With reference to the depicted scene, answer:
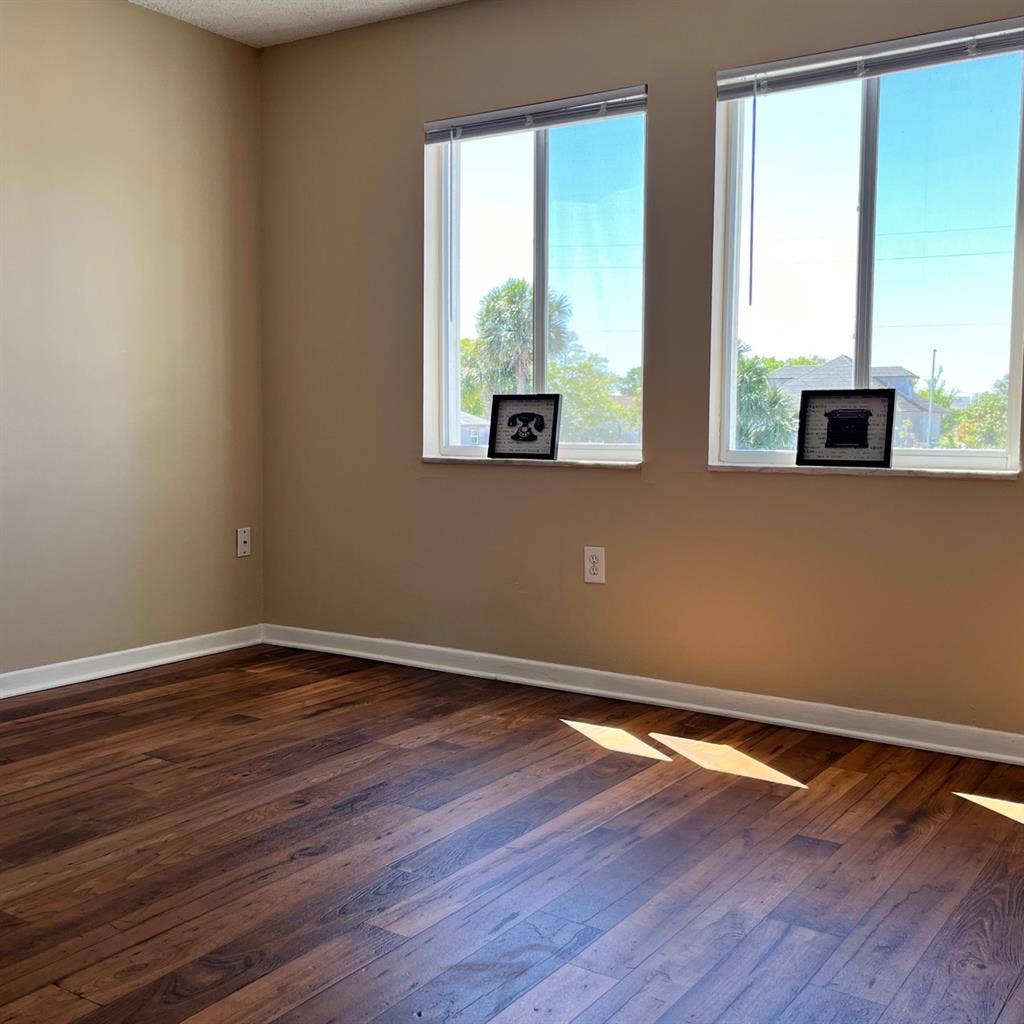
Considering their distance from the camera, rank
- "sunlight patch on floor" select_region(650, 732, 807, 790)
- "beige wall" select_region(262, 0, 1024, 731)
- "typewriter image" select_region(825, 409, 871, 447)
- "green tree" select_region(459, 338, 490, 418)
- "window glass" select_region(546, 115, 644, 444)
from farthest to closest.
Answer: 1. "green tree" select_region(459, 338, 490, 418)
2. "window glass" select_region(546, 115, 644, 444)
3. "typewriter image" select_region(825, 409, 871, 447)
4. "beige wall" select_region(262, 0, 1024, 731)
5. "sunlight patch on floor" select_region(650, 732, 807, 790)

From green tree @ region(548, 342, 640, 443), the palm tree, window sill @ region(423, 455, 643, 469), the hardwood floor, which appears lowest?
the hardwood floor

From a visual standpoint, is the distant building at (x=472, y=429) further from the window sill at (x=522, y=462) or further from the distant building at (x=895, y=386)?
the distant building at (x=895, y=386)

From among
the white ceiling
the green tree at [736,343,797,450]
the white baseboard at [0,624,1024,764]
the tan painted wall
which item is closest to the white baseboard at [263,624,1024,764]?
the white baseboard at [0,624,1024,764]

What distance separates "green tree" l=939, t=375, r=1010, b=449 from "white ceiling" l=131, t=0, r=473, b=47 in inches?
84.3

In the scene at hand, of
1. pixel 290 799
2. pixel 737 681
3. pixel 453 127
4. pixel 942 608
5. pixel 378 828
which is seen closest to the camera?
pixel 378 828

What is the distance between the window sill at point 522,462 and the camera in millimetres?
3547

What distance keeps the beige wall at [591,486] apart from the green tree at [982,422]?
148 mm

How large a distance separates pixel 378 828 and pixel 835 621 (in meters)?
1.49

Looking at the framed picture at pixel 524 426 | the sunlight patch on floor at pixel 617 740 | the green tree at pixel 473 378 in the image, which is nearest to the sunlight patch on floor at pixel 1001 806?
the sunlight patch on floor at pixel 617 740

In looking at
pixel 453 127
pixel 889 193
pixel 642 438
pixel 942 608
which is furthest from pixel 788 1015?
pixel 453 127

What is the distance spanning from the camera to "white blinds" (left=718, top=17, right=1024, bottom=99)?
2885 millimetres

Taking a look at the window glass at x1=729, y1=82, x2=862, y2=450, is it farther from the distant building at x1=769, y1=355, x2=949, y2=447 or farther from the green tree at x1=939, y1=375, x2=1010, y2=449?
the green tree at x1=939, y1=375, x2=1010, y2=449

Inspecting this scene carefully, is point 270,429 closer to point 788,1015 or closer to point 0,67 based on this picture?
point 0,67

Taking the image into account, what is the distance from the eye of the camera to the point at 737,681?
336cm
